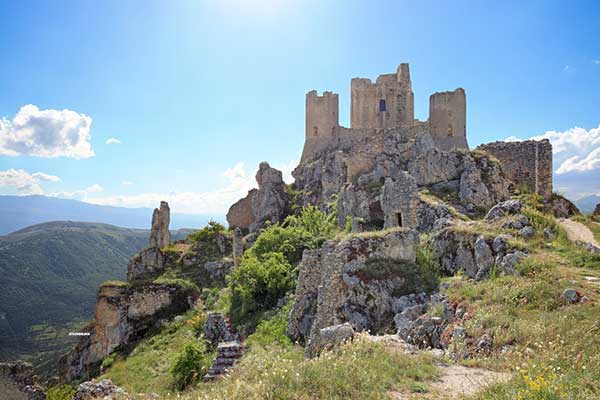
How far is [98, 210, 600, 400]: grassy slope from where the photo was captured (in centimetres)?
562

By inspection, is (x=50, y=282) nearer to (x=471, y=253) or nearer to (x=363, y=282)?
(x=363, y=282)

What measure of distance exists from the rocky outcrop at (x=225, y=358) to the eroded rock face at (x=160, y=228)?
21193 millimetres

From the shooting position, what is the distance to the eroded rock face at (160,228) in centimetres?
3284

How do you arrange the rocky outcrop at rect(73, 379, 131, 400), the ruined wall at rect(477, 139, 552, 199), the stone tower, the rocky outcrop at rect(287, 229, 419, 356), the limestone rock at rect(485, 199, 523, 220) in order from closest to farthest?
the rocky outcrop at rect(287, 229, 419, 356), the rocky outcrop at rect(73, 379, 131, 400), the limestone rock at rect(485, 199, 523, 220), the ruined wall at rect(477, 139, 552, 199), the stone tower

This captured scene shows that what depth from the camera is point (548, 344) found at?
22.7 ft

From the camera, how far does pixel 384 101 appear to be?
39.8m

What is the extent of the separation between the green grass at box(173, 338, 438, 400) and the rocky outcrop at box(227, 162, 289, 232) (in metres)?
30.1

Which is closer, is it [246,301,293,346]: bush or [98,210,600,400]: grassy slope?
[98,210,600,400]: grassy slope

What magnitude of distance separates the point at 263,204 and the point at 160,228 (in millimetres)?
10205

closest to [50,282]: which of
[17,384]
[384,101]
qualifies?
[17,384]

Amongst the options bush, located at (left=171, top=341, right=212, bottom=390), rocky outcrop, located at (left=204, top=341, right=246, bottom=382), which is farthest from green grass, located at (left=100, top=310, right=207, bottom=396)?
rocky outcrop, located at (left=204, top=341, right=246, bottom=382)

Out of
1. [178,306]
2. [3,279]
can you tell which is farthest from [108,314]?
[3,279]

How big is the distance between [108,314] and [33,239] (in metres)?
106

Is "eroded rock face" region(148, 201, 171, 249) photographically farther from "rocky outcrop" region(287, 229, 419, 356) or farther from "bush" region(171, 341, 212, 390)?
"rocky outcrop" region(287, 229, 419, 356)
